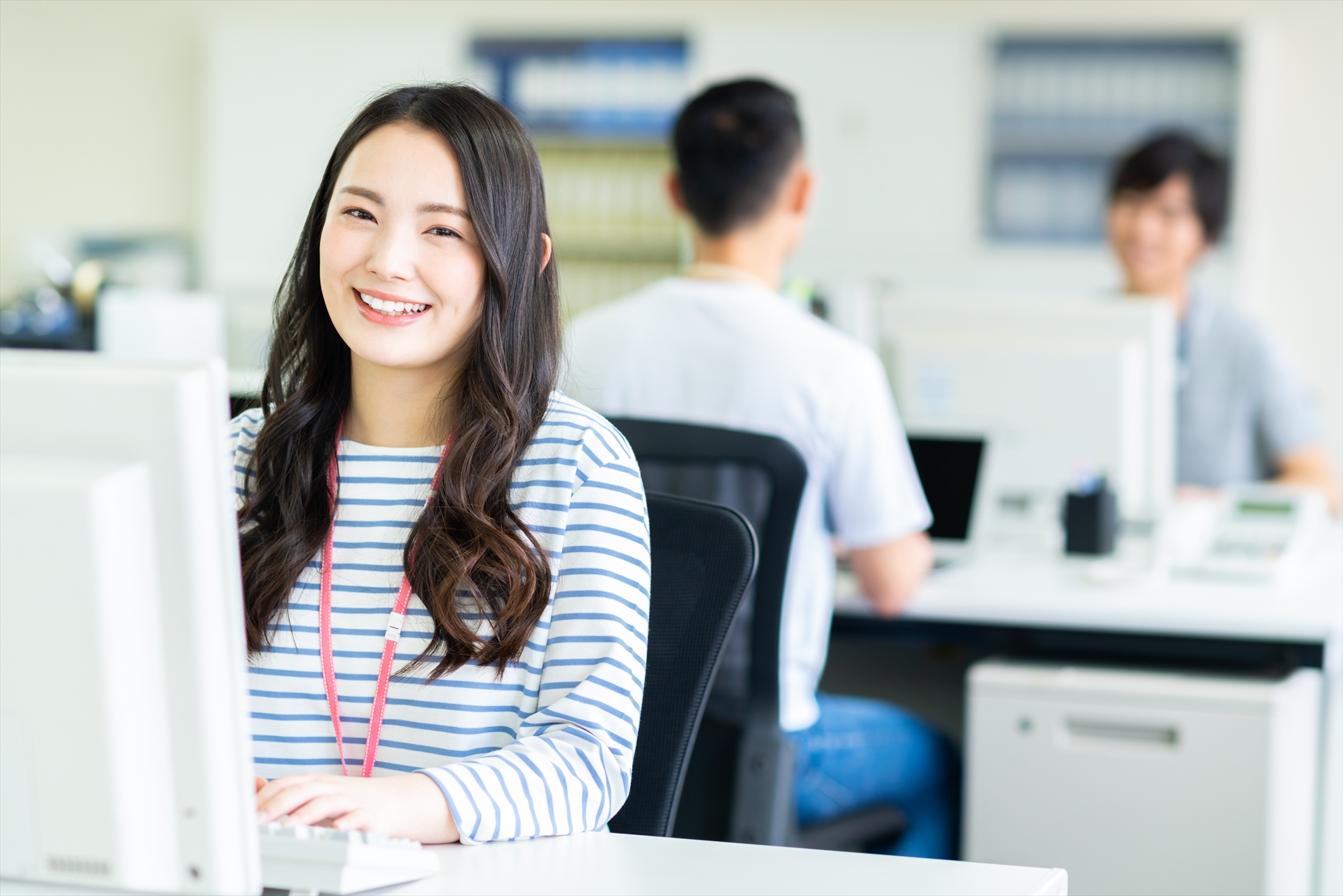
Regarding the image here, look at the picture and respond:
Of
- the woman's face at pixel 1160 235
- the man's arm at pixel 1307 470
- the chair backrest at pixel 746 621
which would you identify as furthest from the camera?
the woman's face at pixel 1160 235

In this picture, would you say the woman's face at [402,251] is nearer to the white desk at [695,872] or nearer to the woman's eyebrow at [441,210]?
Answer: the woman's eyebrow at [441,210]

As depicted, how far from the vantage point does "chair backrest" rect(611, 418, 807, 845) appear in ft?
5.08

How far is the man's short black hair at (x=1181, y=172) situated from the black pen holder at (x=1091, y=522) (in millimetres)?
1060

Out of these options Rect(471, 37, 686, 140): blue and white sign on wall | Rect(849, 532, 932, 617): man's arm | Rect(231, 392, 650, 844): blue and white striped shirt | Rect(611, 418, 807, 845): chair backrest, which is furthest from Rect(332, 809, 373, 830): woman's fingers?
Rect(471, 37, 686, 140): blue and white sign on wall

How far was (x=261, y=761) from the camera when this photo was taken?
→ 3.73 feet

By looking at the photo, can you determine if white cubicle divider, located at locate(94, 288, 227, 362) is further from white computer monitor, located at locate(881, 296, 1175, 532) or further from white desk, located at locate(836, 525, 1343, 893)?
white desk, located at locate(836, 525, 1343, 893)

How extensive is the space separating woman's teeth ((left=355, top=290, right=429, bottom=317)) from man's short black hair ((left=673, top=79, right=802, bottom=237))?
3.04ft

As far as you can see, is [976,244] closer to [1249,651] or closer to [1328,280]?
[1328,280]

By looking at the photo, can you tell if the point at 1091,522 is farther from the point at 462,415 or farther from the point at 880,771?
the point at 462,415

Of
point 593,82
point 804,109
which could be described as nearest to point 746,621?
point 804,109

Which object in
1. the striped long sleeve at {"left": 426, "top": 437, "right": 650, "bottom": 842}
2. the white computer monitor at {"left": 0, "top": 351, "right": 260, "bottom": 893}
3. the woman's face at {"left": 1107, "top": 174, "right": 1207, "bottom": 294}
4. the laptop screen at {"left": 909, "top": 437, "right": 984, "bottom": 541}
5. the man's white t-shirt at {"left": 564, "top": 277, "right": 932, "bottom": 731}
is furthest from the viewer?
the woman's face at {"left": 1107, "top": 174, "right": 1207, "bottom": 294}

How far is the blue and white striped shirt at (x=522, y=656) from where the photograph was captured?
3.51 ft

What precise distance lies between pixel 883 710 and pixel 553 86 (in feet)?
10.1

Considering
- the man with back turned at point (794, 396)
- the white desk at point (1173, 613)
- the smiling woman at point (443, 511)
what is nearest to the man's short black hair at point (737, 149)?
the man with back turned at point (794, 396)
